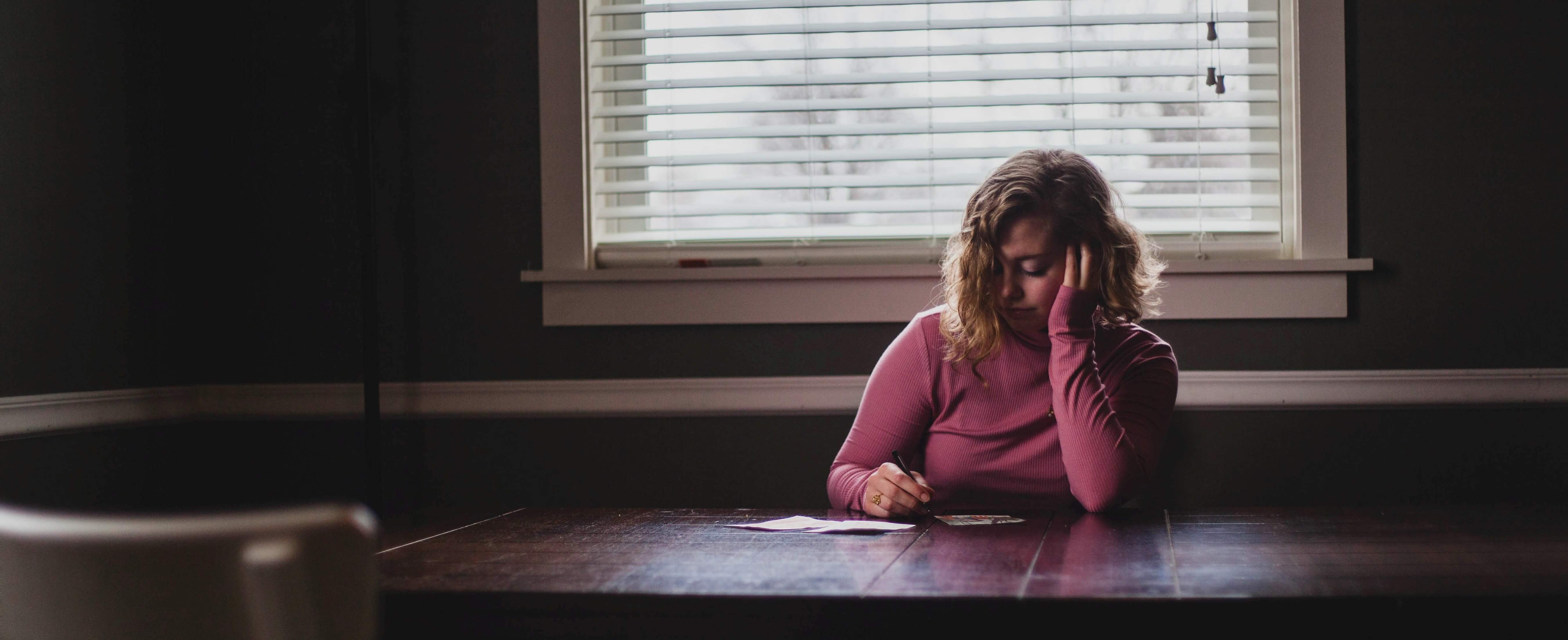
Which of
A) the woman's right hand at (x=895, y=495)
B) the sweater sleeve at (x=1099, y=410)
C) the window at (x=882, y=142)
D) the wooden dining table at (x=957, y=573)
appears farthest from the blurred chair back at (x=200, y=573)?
the window at (x=882, y=142)

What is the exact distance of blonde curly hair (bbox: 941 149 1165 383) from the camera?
5.59 feet

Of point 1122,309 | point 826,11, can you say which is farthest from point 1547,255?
point 826,11

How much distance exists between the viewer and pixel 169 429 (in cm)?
230

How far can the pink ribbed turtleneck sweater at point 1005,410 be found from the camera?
66.1 inches

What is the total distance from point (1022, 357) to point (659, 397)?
0.88m

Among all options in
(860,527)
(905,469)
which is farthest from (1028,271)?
(860,527)

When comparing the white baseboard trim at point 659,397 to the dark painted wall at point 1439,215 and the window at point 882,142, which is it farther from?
the window at point 882,142

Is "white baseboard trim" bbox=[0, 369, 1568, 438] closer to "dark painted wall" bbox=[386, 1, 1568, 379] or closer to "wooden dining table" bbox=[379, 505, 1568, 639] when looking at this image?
"dark painted wall" bbox=[386, 1, 1568, 379]

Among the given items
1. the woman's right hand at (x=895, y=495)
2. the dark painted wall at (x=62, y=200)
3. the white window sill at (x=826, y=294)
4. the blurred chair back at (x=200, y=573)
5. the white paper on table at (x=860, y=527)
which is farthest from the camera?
the white window sill at (x=826, y=294)

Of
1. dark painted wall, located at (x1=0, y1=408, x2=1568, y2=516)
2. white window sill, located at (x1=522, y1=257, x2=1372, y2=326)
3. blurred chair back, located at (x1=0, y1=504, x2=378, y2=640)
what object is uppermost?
white window sill, located at (x1=522, y1=257, x2=1372, y2=326)

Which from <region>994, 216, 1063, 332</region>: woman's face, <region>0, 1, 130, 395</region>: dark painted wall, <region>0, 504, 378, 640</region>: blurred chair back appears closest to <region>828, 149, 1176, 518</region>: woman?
<region>994, 216, 1063, 332</region>: woman's face

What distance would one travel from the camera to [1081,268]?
1.68m

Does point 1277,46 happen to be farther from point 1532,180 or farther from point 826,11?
point 826,11

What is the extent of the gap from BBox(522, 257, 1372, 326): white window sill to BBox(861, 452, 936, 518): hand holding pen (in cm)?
69
